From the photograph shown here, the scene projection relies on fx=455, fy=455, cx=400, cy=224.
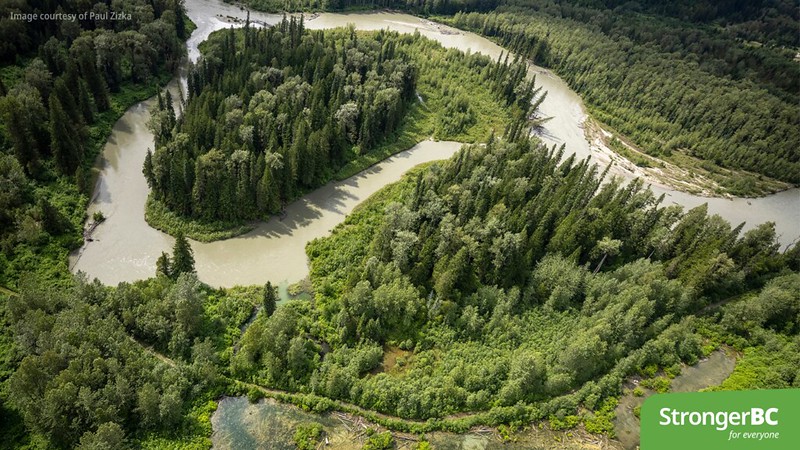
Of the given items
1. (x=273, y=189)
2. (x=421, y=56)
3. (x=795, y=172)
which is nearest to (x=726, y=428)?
(x=273, y=189)

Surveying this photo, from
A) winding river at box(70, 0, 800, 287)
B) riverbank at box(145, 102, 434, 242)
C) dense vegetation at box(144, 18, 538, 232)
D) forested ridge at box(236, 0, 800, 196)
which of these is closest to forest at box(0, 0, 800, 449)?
dense vegetation at box(144, 18, 538, 232)

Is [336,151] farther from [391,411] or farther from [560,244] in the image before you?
[391,411]

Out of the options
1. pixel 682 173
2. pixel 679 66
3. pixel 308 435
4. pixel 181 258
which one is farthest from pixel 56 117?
pixel 679 66

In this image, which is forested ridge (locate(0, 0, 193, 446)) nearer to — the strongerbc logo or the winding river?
the winding river

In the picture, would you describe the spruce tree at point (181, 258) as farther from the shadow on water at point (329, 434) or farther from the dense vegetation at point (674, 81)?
the dense vegetation at point (674, 81)

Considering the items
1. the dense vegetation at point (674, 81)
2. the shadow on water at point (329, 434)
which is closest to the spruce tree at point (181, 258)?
the shadow on water at point (329, 434)

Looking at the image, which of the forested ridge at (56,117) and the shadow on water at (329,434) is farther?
the forested ridge at (56,117)
